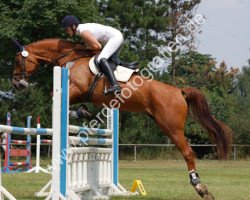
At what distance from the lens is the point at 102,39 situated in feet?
24.6

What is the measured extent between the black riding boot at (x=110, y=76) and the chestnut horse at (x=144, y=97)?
0.35ft

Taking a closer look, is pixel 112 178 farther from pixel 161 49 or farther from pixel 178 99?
pixel 161 49

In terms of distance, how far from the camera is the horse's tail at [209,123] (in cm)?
776

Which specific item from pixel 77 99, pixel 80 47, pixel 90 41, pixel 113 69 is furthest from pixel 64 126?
pixel 80 47

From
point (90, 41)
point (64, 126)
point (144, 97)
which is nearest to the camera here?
point (64, 126)

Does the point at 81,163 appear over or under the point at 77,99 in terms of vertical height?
under

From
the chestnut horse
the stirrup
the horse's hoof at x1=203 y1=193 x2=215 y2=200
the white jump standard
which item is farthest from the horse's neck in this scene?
the horse's hoof at x1=203 y1=193 x2=215 y2=200

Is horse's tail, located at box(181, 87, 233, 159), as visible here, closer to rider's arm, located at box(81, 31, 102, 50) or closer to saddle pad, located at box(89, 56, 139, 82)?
saddle pad, located at box(89, 56, 139, 82)

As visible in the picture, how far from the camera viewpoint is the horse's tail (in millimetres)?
7762

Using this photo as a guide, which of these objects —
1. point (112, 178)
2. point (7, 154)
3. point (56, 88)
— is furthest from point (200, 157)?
point (56, 88)

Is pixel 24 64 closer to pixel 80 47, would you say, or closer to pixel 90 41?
pixel 80 47

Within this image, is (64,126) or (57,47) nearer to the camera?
(64,126)

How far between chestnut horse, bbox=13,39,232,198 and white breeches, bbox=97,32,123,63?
0.26m

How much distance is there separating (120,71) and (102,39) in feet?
1.72
